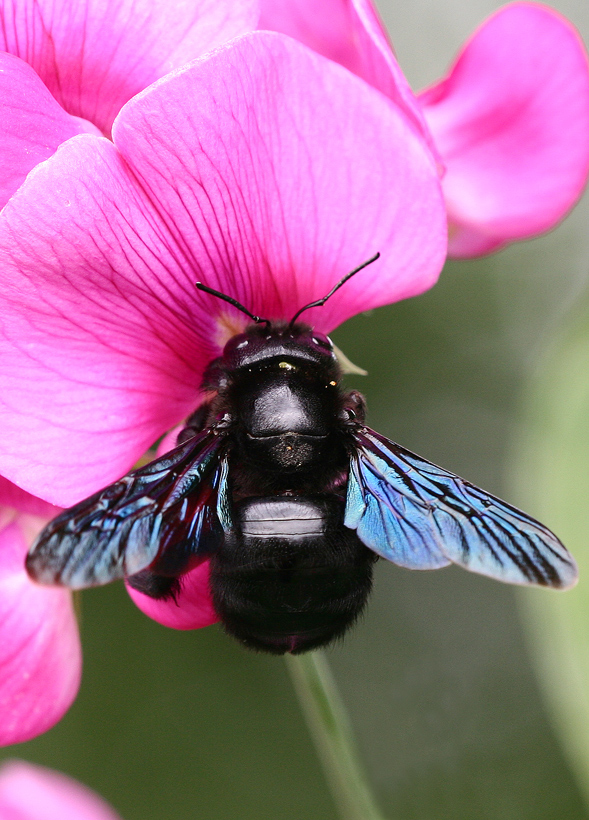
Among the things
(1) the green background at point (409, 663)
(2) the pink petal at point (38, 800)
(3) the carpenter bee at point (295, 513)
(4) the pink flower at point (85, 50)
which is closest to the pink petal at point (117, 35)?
(4) the pink flower at point (85, 50)

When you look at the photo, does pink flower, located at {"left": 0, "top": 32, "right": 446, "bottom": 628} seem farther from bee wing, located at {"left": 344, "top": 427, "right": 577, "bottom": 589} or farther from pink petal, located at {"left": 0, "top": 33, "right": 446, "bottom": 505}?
bee wing, located at {"left": 344, "top": 427, "right": 577, "bottom": 589}

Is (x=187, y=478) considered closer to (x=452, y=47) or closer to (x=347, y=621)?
(x=347, y=621)

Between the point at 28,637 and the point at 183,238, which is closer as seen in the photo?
the point at 183,238

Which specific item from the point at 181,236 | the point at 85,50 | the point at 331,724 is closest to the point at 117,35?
the point at 85,50

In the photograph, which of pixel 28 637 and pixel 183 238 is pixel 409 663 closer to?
pixel 28 637

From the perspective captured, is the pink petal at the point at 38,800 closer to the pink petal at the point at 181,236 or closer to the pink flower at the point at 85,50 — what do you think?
the pink petal at the point at 181,236

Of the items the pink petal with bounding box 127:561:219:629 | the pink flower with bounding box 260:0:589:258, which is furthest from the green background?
the pink petal with bounding box 127:561:219:629
